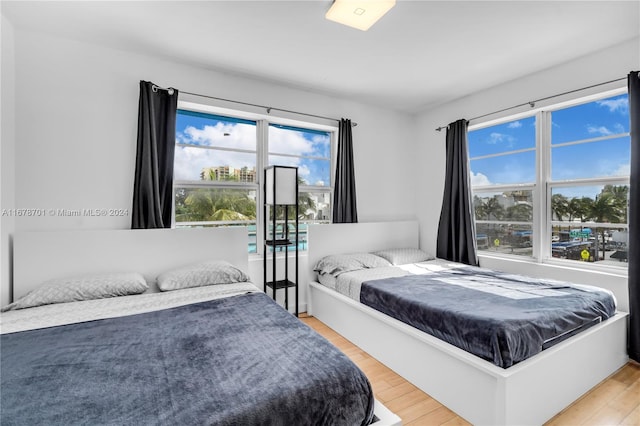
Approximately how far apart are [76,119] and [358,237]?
2977mm

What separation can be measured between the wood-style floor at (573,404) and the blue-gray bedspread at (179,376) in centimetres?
82

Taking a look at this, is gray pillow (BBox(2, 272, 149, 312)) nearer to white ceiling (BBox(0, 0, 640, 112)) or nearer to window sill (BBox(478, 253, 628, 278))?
white ceiling (BBox(0, 0, 640, 112))

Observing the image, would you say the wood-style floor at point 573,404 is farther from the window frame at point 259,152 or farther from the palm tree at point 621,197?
the window frame at point 259,152

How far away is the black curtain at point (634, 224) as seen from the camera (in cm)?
241

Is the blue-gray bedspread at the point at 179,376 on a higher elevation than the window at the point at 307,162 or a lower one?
lower

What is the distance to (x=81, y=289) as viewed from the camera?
2178 millimetres

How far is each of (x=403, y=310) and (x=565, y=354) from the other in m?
0.99

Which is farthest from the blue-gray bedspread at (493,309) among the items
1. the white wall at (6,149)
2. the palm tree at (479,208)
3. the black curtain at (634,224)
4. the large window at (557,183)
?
the white wall at (6,149)

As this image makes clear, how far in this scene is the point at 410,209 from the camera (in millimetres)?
4469

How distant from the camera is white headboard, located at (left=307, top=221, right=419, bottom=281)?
138 inches

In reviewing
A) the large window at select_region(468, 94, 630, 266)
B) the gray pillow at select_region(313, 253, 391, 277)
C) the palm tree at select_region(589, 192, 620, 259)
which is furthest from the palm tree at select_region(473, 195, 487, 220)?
the gray pillow at select_region(313, 253, 391, 277)

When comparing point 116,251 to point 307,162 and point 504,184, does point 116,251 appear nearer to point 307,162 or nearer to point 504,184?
point 307,162

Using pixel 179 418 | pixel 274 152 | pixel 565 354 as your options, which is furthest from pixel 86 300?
pixel 565 354

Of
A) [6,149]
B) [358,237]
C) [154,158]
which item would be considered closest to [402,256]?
[358,237]
